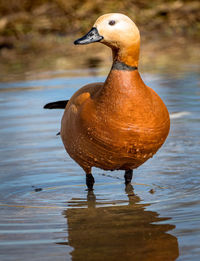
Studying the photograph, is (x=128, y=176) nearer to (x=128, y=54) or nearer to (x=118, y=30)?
(x=128, y=54)

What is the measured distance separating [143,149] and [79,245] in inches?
40.6

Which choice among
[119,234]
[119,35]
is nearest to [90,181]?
[119,234]

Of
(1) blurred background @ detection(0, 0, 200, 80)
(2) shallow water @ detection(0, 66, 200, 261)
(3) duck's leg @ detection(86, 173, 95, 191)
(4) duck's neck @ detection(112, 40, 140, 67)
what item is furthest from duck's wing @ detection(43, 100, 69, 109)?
(1) blurred background @ detection(0, 0, 200, 80)

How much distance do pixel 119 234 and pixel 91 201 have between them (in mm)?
929

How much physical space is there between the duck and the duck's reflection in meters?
0.41

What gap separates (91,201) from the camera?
4707 millimetres

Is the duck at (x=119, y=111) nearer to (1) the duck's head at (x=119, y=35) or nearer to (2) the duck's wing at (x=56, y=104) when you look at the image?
(1) the duck's head at (x=119, y=35)

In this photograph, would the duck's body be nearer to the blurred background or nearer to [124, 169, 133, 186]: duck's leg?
[124, 169, 133, 186]: duck's leg

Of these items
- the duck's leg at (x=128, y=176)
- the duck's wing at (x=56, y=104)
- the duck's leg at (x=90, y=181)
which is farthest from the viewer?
the duck's wing at (x=56, y=104)

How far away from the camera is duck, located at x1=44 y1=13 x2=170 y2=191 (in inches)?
164

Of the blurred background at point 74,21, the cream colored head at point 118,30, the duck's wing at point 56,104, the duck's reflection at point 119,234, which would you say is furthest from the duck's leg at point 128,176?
the blurred background at point 74,21

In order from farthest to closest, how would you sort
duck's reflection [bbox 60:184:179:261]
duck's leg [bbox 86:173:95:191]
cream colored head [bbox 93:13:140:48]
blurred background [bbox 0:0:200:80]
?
blurred background [bbox 0:0:200:80]
duck's leg [bbox 86:173:95:191]
cream colored head [bbox 93:13:140:48]
duck's reflection [bbox 60:184:179:261]

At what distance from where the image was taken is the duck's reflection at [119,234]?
3.45 m

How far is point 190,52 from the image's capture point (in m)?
13.2
